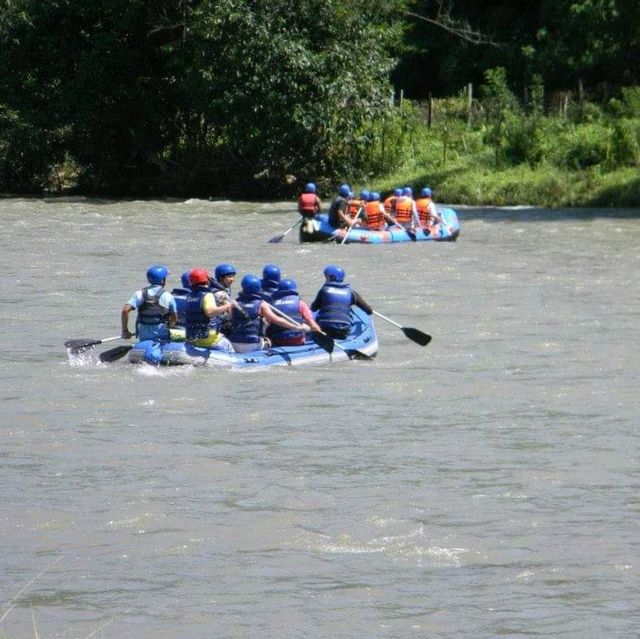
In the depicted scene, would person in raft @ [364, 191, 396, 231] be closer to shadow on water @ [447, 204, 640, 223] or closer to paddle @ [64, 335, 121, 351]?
shadow on water @ [447, 204, 640, 223]

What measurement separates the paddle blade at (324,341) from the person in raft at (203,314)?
1.05 metres

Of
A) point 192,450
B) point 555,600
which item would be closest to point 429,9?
point 192,450

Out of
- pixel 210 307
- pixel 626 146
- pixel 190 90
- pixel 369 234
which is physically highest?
pixel 190 90

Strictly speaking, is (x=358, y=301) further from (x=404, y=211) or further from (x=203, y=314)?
(x=404, y=211)

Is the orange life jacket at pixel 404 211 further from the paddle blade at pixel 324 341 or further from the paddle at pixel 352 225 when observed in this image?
the paddle blade at pixel 324 341

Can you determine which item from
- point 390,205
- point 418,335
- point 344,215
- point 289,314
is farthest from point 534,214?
point 289,314

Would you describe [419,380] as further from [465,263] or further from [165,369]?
[465,263]

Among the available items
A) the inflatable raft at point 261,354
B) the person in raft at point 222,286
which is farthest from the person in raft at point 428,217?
the person in raft at point 222,286

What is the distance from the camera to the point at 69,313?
18.6m

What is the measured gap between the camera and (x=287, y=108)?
3469cm

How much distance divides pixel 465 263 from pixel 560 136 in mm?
12302

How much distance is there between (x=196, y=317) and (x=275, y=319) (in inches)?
34.4

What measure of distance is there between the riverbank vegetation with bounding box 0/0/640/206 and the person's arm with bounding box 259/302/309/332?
736 inches

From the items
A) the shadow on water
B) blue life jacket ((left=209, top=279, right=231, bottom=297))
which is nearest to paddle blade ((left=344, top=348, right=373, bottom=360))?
blue life jacket ((left=209, top=279, right=231, bottom=297))
